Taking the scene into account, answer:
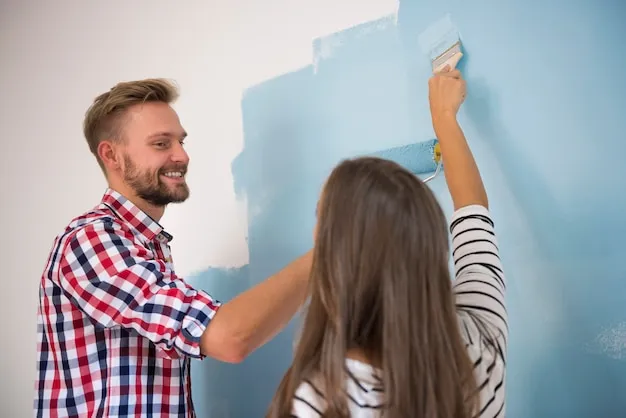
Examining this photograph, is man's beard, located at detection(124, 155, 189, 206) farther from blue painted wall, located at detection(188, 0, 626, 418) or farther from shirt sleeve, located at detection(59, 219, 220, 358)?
blue painted wall, located at detection(188, 0, 626, 418)

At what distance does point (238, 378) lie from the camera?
123 cm

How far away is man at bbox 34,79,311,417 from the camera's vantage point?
2.68ft

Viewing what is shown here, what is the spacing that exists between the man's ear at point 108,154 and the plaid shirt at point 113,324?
9 centimetres

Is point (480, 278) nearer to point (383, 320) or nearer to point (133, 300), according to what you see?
point (383, 320)

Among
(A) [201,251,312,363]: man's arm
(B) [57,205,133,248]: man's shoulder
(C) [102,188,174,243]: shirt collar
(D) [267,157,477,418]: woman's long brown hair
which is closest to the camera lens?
(D) [267,157,477,418]: woman's long brown hair

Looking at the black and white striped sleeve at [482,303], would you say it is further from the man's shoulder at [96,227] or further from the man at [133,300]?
the man's shoulder at [96,227]

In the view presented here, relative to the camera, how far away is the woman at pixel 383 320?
0.60 meters

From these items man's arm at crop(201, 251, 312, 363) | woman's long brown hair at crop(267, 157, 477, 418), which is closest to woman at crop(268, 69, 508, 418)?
woman's long brown hair at crop(267, 157, 477, 418)

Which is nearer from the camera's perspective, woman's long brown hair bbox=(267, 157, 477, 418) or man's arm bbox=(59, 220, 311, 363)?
woman's long brown hair bbox=(267, 157, 477, 418)

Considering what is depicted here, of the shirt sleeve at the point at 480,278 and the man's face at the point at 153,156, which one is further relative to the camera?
the man's face at the point at 153,156

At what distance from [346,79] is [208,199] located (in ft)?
1.50

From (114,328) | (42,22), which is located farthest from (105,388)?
(42,22)

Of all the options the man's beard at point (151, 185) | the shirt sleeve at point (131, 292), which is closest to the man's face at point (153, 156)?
the man's beard at point (151, 185)

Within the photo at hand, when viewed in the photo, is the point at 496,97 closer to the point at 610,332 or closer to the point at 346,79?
the point at 346,79
